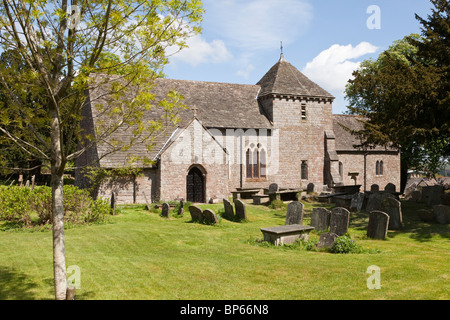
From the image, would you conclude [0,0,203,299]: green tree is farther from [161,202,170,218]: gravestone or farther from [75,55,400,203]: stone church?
[75,55,400,203]: stone church

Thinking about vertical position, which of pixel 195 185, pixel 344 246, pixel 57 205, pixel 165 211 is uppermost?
pixel 57 205

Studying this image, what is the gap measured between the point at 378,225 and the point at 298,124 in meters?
20.0

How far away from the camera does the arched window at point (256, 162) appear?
31.3 m

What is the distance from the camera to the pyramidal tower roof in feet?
108

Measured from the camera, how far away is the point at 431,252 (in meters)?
11.9

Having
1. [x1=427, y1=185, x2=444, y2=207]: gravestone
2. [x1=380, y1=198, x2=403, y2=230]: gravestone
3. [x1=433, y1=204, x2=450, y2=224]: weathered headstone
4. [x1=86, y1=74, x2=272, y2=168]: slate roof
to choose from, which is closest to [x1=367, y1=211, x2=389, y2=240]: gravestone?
[x1=380, y1=198, x2=403, y2=230]: gravestone

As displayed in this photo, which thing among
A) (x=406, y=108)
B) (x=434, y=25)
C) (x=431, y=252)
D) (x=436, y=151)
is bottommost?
(x=431, y=252)

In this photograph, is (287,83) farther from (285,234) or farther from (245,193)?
(285,234)

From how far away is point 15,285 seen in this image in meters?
8.28

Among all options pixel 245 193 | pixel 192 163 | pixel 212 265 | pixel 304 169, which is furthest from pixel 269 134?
pixel 212 265
